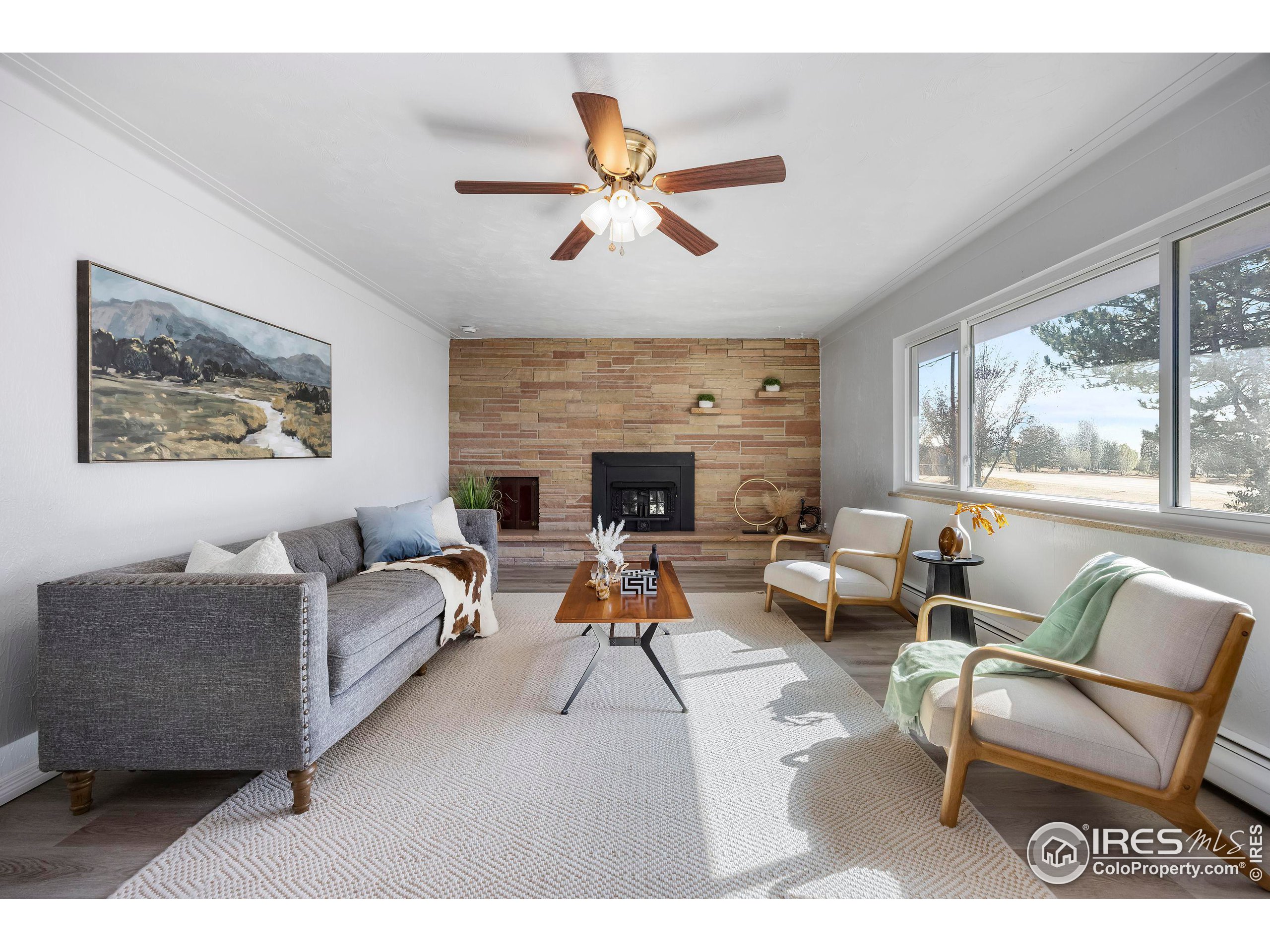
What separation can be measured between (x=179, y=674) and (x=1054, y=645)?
2992 millimetres

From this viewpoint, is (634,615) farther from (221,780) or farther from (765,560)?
(765,560)

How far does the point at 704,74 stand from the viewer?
1.88m

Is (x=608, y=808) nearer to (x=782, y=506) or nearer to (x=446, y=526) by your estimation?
(x=446, y=526)

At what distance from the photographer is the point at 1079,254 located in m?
2.57

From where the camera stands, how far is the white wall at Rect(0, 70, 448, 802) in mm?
1896

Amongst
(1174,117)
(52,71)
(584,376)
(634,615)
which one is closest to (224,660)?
(634,615)

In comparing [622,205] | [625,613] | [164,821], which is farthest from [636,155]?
[164,821]

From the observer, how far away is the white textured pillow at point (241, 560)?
2129 mm

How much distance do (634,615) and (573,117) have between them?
2103 mm

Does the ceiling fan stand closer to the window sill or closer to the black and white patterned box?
the black and white patterned box

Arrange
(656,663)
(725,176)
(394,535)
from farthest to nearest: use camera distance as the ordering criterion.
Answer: (394,535), (656,663), (725,176)

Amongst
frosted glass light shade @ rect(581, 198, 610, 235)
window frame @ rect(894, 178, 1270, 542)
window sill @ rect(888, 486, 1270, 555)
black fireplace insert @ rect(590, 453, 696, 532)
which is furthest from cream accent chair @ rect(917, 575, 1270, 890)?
black fireplace insert @ rect(590, 453, 696, 532)

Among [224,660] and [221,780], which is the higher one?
[224,660]
